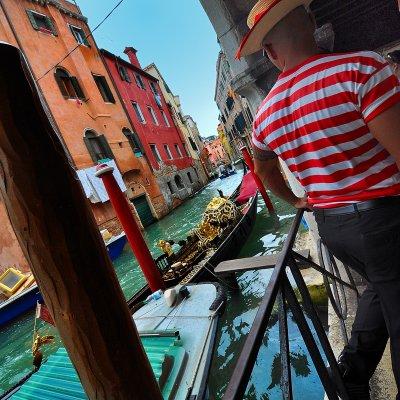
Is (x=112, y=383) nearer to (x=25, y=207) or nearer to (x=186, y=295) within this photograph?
(x=25, y=207)

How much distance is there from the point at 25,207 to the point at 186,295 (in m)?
2.94

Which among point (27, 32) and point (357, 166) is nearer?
point (357, 166)

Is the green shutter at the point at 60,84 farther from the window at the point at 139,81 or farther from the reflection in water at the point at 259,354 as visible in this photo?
the reflection in water at the point at 259,354

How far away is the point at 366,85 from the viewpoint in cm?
97

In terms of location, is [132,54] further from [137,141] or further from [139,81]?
[137,141]

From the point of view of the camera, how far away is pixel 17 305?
7410 mm

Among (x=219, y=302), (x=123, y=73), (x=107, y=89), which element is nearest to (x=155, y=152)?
(x=107, y=89)

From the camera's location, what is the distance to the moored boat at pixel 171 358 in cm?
210

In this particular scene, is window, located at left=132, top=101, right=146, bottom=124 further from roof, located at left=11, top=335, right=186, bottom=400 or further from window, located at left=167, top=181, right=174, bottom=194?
roof, located at left=11, top=335, right=186, bottom=400

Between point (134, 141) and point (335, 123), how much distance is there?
687 inches

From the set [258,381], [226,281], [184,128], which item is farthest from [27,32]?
[184,128]

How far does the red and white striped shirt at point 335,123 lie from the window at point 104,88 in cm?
1676

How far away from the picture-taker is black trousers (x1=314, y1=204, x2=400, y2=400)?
3.62 ft

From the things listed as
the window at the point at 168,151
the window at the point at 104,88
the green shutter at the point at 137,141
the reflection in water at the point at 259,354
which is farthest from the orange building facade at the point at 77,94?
the reflection in water at the point at 259,354
